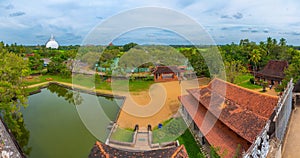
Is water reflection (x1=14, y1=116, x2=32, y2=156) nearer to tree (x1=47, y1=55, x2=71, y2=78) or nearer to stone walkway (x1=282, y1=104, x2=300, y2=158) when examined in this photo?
stone walkway (x1=282, y1=104, x2=300, y2=158)

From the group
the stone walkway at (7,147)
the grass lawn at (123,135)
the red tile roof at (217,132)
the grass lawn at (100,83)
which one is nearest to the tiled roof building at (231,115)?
the red tile roof at (217,132)

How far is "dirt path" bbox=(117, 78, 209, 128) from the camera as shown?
17094mm

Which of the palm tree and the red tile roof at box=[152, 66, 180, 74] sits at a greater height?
the palm tree

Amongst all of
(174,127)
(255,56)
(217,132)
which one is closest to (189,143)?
(174,127)

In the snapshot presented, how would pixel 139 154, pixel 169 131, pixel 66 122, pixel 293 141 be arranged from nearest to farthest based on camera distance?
pixel 139 154
pixel 293 141
pixel 169 131
pixel 66 122

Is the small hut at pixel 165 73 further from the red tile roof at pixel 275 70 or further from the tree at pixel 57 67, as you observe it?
the tree at pixel 57 67

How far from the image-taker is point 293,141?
8.95 meters

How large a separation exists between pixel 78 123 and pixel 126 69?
17.8m

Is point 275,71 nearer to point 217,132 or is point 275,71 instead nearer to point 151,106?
point 151,106

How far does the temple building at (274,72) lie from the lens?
26.5m

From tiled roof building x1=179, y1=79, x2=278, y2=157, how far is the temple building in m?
15.1

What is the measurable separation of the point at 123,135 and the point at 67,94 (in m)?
14.7

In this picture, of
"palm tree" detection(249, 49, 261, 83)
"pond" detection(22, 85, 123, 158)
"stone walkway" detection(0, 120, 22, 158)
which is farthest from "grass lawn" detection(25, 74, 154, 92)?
"palm tree" detection(249, 49, 261, 83)

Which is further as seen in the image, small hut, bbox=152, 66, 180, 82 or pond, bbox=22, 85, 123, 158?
small hut, bbox=152, 66, 180, 82
